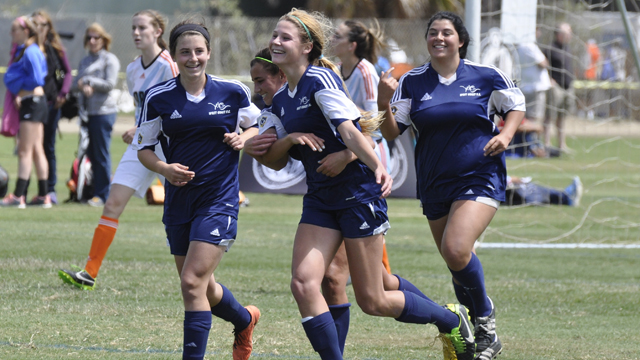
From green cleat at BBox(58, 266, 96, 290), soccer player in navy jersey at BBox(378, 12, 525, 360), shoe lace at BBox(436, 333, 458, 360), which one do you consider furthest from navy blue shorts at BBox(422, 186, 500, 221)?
green cleat at BBox(58, 266, 96, 290)

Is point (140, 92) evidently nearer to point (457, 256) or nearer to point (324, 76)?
point (324, 76)

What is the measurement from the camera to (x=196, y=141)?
4973 millimetres

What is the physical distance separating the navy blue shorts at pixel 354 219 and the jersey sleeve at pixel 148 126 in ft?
3.37

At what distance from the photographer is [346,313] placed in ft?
16.5

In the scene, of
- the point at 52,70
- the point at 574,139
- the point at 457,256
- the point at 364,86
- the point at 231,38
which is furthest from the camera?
the point at 231,38

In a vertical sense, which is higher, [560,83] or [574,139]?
[560,83]

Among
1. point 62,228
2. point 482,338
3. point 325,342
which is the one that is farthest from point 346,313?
point 62,228

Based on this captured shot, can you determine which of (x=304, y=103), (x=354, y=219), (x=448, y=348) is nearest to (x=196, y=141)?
(x=304, y=103)

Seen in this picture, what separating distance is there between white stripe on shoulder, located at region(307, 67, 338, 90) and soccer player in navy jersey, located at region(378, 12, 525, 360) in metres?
0.74

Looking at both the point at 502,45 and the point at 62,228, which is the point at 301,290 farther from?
the point at 502,45

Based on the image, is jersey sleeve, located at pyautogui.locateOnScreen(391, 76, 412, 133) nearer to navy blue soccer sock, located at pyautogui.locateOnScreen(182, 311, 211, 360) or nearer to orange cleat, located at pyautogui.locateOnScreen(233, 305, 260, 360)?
orange cleat, located at pyautogui.locateOnScreen(233, 305, 260, 360)

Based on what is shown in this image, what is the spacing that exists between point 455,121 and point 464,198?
1.52 feet

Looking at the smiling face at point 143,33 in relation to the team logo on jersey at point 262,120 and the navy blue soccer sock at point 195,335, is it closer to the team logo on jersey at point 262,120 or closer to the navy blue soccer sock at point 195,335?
the team logo on jersey at point 262,120

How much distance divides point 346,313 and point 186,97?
148cm
